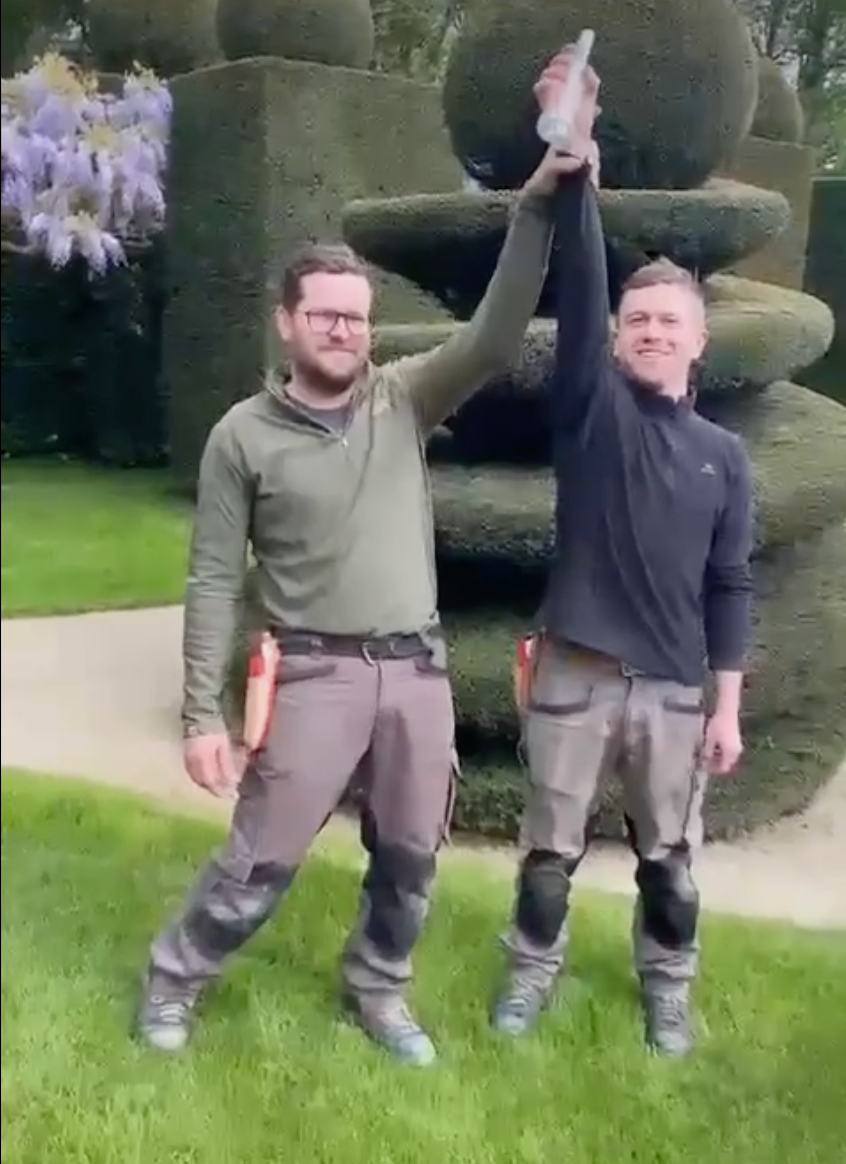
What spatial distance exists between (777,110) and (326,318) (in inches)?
15.9

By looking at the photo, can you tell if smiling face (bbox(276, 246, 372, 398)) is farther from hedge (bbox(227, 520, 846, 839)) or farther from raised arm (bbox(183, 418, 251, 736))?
hedge (bbox(227, 520, 846, 839))

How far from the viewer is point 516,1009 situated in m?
1.48

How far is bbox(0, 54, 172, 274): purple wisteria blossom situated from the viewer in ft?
3.38

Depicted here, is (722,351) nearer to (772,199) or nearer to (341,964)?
(772,199)

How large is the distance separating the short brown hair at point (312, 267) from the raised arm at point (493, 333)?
82 millimetres

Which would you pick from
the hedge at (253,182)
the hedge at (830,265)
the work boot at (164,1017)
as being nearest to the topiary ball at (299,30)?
the hedge at (253,182)

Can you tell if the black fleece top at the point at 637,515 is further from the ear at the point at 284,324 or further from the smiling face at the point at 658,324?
the ear at the point at 284,324

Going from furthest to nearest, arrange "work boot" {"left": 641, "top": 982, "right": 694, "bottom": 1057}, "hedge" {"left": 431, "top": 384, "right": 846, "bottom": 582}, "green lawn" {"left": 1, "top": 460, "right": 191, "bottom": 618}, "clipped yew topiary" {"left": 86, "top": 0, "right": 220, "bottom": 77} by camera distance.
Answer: "work boot" {"left": 641, "top": 982, "right": 694, "bottom": 1057}, "hedge" {"left": 431, "top": 384, "right": 846, "bottom": 582}, "clipped yew topiary" {"left": 86, "top": 0, "right": 220, "bottom": 77}, "green lawn" {"left": 1, "top": 460, "right": 191, "bottom": 618}

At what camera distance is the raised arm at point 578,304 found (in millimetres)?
1216

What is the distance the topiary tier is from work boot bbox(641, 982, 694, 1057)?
14cm

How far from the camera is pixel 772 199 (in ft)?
4.38

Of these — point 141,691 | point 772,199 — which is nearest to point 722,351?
point 772,199

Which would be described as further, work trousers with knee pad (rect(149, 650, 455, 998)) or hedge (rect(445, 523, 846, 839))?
hedge (rect(445, 523, 846, 839))

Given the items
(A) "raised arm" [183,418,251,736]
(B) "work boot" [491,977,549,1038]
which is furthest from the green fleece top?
(B) "work boot" [491,977,549,1038]
